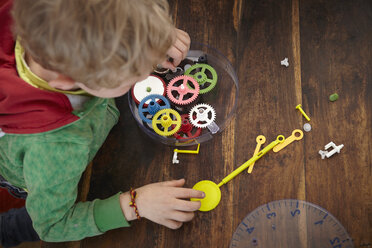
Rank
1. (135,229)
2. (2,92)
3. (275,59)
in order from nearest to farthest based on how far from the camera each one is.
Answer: (2,92), (135,229), (275,59)

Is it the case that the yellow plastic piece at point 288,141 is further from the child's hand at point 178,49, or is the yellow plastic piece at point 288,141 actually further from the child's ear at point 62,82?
the child's ear at point 62,82

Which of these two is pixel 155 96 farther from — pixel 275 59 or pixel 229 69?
pixel 275 59

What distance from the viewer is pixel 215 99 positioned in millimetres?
854

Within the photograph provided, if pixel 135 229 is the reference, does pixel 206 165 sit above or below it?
above

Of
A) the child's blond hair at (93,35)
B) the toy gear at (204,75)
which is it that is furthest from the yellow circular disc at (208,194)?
the child's blond hair at (93,35)

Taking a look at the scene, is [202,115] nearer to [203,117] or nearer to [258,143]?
[203,117]

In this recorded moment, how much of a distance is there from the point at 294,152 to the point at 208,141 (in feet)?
0.67

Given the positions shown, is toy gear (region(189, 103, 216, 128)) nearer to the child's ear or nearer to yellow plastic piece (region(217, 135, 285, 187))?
yellow plastic piece (region(217, 135, 285, 187))

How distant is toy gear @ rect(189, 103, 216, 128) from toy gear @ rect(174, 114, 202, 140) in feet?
0.04

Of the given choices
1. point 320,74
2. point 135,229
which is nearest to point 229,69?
point 320,74

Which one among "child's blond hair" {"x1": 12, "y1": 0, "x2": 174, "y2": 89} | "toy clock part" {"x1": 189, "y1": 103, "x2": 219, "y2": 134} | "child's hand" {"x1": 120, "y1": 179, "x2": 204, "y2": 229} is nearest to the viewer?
"child's blond hair" {"x1": 12, "y1": 0, "x2": 174, "y2": 89}

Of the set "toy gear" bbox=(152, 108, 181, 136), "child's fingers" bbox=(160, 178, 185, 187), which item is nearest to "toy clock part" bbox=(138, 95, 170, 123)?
"toy gear" bbox=(152, 108, 181, 136)

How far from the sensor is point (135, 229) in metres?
0.77

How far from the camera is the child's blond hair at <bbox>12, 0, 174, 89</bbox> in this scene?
0.47 m
